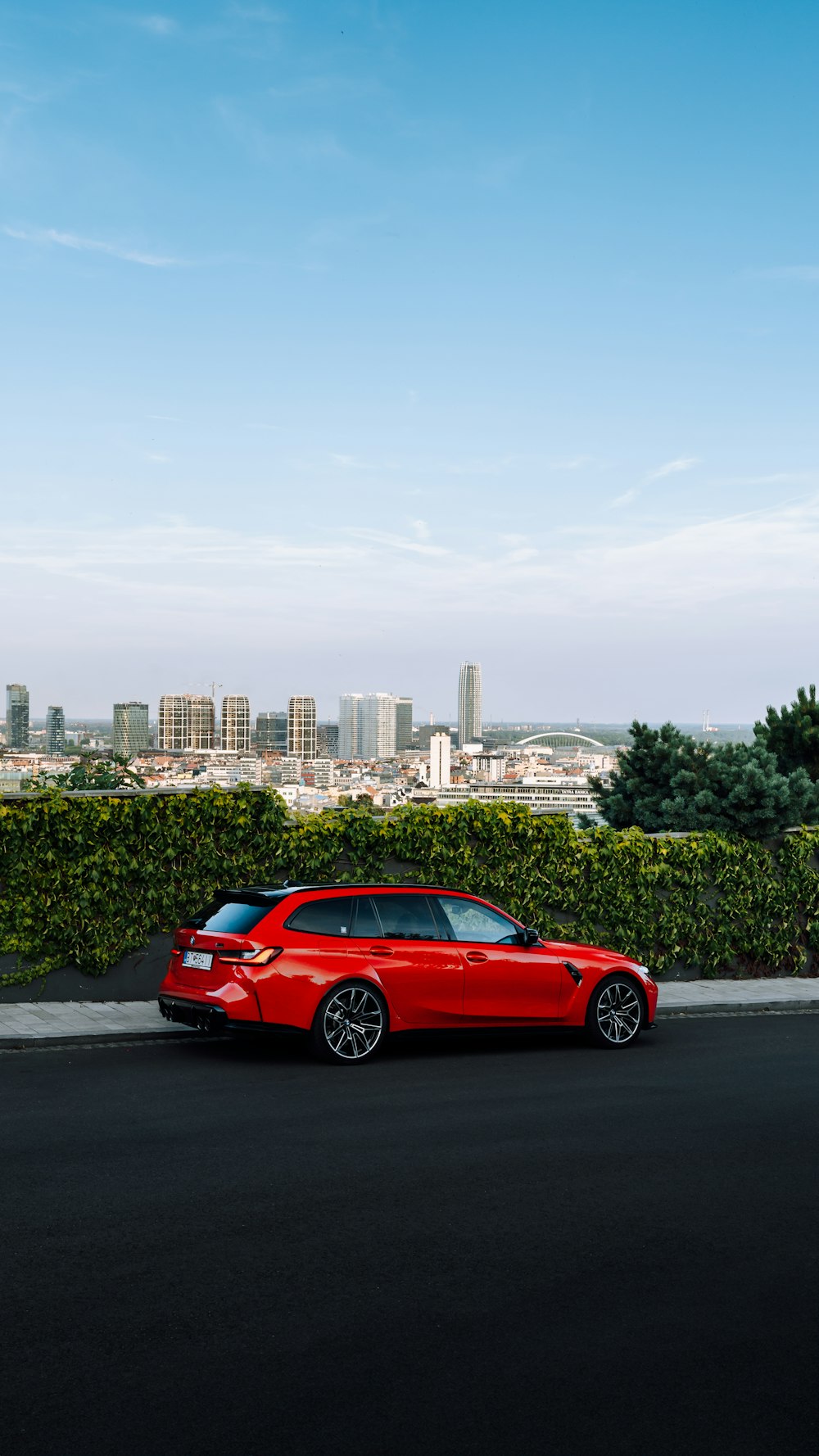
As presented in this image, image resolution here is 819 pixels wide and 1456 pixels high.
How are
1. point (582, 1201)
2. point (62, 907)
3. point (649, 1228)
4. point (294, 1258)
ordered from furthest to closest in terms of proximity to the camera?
point (62, 907) < point (582, 1201) < point (649, 1228) < point (294, 1258)

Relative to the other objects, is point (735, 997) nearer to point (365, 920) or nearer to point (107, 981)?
point (365, 920)

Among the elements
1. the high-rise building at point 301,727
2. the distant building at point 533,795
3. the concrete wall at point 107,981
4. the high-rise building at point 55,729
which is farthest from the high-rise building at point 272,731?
the concrete wall at point 107,981

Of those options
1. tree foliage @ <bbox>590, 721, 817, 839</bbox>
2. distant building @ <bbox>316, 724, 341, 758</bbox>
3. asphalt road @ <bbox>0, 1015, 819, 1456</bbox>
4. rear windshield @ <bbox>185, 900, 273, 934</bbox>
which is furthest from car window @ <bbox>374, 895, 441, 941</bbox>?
distant building @ <bbox>316, 724, 341, 758</bbox>

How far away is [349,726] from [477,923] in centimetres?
3310

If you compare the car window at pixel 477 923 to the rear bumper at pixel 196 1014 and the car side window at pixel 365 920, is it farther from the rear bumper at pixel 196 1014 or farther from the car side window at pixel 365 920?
the rear bumper at pixel 196 1014

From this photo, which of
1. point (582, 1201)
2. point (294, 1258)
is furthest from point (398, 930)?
point (294, 1258)

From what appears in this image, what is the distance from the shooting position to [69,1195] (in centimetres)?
708

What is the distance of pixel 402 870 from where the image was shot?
16.5 m

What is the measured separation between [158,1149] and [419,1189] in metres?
1.77

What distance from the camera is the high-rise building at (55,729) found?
28642 millimetres

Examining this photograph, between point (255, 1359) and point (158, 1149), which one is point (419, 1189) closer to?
point (158, 1149)

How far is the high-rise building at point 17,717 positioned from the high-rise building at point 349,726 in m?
8.53

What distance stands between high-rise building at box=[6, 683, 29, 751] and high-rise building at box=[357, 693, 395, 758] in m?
9.68

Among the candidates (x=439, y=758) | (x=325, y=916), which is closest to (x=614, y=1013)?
(x=325, y=916)
